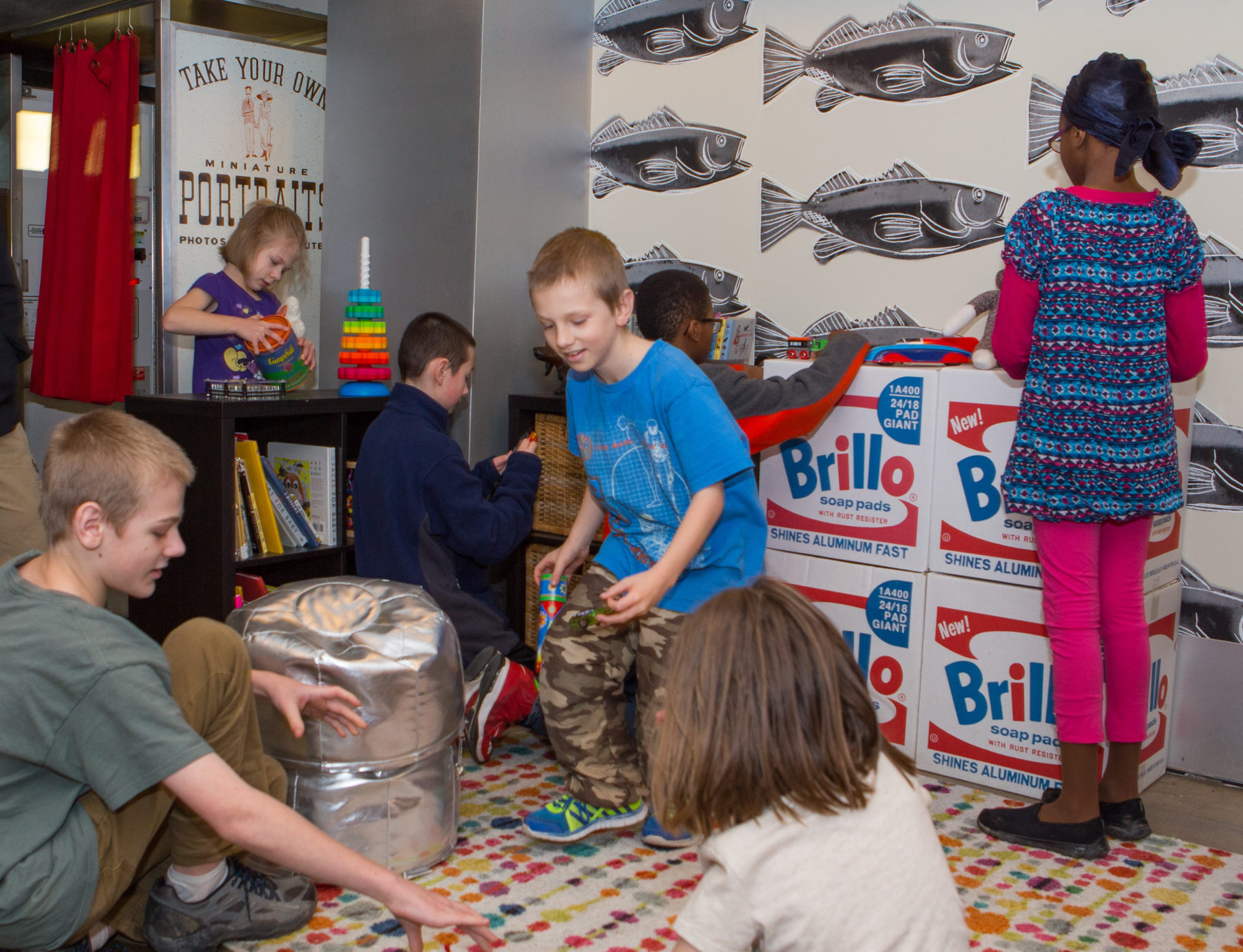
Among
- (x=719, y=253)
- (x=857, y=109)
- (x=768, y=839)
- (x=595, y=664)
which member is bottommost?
(x=595, y=664)

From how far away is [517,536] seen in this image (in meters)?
2.54

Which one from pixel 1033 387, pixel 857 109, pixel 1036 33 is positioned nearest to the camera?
pixel 1033 387

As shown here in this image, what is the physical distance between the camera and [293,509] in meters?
2.89

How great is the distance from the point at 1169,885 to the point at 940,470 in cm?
95

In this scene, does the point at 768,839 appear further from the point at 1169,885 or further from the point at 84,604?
the point at 1169,885

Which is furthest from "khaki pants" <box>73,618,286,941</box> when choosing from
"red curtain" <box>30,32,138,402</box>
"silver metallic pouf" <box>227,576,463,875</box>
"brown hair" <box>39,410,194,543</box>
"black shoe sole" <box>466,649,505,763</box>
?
"red curtain" <box>30,32,138,402</box>

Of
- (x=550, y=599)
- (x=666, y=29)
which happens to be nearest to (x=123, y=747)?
(x=550, y=599)

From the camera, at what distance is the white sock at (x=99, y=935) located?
1.67m

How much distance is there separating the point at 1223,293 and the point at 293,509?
2.31 meters

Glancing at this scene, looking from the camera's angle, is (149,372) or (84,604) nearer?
(84,604)

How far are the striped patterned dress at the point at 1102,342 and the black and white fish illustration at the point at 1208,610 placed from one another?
54 cm

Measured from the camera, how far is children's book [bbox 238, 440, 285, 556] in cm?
278

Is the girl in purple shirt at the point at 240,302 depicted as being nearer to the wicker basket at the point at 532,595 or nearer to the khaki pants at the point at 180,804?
the wicker basket at the point at 532,595

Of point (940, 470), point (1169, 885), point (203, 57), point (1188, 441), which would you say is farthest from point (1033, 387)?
point (203, 57)
